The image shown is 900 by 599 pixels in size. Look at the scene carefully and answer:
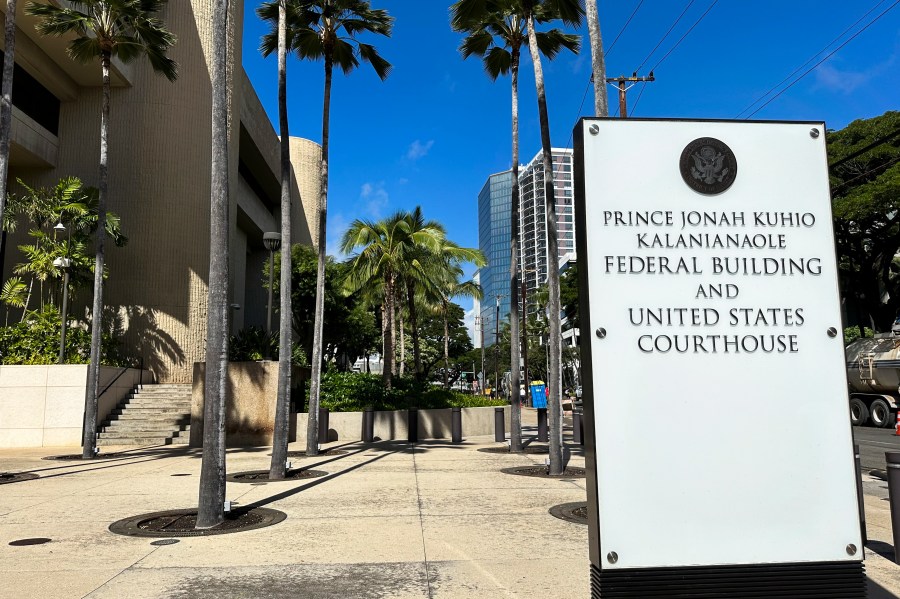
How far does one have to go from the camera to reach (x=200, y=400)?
20016mm

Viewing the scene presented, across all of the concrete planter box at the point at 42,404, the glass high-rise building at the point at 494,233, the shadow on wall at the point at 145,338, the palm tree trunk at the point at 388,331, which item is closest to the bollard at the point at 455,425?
the palm tree trunk at the point at 388,331

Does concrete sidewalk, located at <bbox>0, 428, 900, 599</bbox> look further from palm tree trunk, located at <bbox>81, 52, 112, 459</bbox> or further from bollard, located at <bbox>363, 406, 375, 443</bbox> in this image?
bollard, located at <bbox>363, 406, 375, 443</bbox>

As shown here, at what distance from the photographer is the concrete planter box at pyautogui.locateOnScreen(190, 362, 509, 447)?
62.2ft

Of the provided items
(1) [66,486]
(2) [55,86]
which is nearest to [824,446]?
(1) [66,486]

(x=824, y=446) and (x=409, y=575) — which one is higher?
(x=824, y=446)

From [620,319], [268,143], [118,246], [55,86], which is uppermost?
[268,143]

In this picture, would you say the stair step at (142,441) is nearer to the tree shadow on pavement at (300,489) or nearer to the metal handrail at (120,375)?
the metal handrail at (120,375)

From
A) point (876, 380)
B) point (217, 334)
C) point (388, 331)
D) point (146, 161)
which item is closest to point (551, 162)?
point (217, 334)

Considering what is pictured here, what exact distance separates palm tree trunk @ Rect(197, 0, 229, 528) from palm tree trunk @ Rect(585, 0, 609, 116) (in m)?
5.02

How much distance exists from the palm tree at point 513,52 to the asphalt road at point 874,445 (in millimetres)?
7198

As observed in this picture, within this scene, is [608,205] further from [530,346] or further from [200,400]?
[530,346]

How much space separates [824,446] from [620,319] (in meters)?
1.24

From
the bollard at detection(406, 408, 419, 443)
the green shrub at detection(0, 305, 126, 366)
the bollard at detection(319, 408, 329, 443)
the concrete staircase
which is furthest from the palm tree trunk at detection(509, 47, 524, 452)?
the green shrub at detection(0, 305, 126, 366)

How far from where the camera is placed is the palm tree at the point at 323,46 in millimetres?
15570
